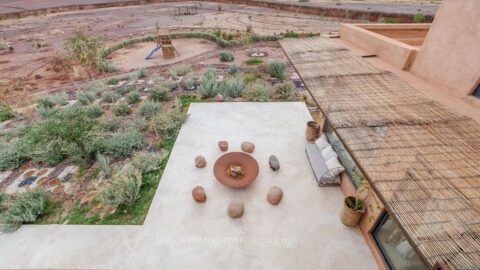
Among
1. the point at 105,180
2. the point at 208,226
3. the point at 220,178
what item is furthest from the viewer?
the point at 105,180

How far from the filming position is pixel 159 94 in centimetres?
1006

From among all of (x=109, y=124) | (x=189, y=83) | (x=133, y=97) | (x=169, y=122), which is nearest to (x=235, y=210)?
(x=169, y=122)

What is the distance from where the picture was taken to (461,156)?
10.4ft

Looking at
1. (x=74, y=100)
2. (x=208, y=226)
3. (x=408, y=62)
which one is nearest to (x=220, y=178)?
(x=208, y=226)

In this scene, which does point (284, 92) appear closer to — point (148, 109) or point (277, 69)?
point (277, 69)

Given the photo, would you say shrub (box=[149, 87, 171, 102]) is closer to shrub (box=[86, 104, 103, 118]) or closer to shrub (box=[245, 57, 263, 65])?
shrub (box=[86, 104, 103, 118])

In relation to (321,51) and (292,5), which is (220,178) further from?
(292,5)

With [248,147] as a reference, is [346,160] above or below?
above

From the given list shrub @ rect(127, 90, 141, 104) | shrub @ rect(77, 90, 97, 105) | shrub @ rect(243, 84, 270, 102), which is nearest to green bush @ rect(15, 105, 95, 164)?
shrub @ rect(127, 90, 141, 104)

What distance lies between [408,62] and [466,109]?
228 cm

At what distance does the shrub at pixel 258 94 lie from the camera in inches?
384

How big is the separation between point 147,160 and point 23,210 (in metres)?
3.03

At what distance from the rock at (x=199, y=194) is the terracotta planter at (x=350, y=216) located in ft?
11.1

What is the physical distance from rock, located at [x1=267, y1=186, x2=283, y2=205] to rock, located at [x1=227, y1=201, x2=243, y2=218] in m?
0.79
